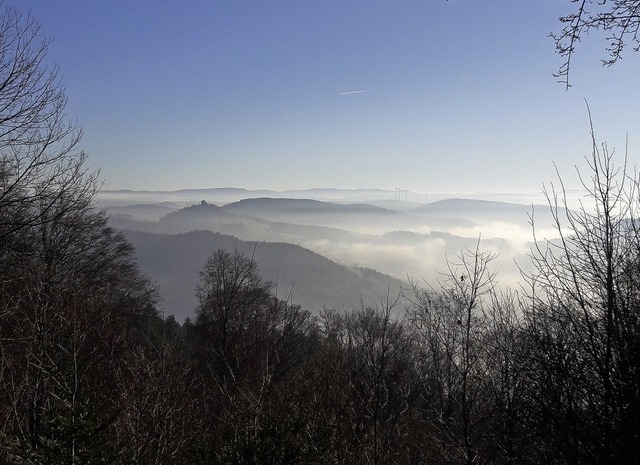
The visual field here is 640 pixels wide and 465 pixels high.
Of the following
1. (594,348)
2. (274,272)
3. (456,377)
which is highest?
(594,348)

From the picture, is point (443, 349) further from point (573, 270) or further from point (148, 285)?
point (148, 285)

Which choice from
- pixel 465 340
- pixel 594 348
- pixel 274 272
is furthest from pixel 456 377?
pixel 274 272

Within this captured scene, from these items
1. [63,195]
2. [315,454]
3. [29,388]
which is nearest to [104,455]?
[29,388]

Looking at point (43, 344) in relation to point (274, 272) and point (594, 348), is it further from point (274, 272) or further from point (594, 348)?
point (274, 272)

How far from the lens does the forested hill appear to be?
430ft

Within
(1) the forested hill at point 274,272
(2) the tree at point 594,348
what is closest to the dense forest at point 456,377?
(2) the tree at point 594,348

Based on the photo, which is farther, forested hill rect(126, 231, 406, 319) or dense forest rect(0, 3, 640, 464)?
forested hill rect(126, 231, 406, 319)

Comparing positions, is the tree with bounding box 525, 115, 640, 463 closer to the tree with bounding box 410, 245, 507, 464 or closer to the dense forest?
the dense forest

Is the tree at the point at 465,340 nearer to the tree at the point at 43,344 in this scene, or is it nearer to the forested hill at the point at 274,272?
the tree at the point at 43,344

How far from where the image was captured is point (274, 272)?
13575 centimetres

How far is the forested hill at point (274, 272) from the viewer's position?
430ft

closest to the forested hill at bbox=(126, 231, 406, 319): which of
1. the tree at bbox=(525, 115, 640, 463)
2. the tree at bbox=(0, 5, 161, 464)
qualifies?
the tree at bbox=(0, 5, 161, 464)

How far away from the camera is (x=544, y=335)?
477cm

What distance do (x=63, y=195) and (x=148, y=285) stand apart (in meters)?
→ 23.8
